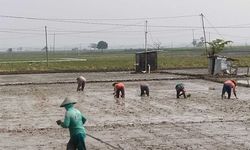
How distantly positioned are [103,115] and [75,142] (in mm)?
7394

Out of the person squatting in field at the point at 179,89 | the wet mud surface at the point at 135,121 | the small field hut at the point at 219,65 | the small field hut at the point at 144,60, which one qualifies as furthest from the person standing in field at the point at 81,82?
the small field hut at the point at 144,60

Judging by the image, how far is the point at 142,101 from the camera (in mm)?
20109

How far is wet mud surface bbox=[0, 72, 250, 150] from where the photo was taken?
11.1 metres

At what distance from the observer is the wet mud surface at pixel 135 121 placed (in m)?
11.1

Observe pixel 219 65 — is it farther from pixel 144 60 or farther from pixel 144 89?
pixel 144 89

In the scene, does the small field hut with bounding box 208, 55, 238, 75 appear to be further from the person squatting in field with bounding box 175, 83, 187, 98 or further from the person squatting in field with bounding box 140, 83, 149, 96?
the person squatting in field with bounding box 175, 83, 187, 98

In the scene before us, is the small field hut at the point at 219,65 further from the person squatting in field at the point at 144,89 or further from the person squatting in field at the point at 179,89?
the person squatting in field at the point at 179,89

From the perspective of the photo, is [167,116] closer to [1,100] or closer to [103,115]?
[103,115]

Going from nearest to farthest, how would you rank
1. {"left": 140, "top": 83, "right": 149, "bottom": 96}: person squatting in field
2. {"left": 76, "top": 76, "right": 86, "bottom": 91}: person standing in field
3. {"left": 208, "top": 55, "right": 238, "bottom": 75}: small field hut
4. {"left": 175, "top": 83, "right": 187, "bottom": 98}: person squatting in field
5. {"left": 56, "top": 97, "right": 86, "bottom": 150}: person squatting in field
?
1. {"left": 56, "top": 97, "right": 86, "bottom": 150}: person squatting in field
2. {"left": 175, "top": 83, "right": 187, "bottom": 98}: person squatting in field
3. {"left": 140, "top": 83, "right": 149, "bottom": 96}: person squatting in field
4. {"left": 76, "top": 76, "right": 86, "bottom": 91}: person standing in field
5. {"left": 208, "top": 55, "right": 238, "bottom": 75}: small field hut

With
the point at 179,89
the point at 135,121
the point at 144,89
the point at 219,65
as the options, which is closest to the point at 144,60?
the point at 219,65

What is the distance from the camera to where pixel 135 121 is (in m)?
14.5

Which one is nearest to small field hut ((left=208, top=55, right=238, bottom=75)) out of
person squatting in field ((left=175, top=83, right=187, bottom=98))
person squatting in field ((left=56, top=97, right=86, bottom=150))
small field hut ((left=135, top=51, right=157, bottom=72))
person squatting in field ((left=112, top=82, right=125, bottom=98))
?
small field hut ((left=135, top=51, right=157, bottom=72))

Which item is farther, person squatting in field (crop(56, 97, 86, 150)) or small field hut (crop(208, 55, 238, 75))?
small field hut (crop(208, 55, 238, 75))

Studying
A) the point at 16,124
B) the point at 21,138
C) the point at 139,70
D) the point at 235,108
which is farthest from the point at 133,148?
the point at 139,70
